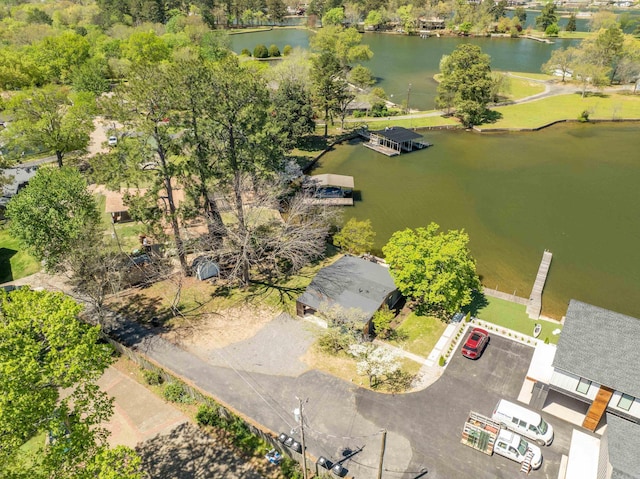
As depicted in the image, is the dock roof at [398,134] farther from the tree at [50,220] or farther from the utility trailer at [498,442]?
the utility trailer at [498,442]

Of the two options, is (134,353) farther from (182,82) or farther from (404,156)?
(404,156)

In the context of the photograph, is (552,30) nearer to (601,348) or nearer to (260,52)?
(260,52)

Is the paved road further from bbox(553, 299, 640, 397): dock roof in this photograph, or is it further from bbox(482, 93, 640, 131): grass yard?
bbox(482, 93, 640, 131): grass yard

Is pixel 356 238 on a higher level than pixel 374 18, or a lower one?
lower

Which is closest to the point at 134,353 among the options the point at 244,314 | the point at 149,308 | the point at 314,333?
the point at 149,308

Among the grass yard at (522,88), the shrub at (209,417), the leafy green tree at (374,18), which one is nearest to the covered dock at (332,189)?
the shrub at (209,417)

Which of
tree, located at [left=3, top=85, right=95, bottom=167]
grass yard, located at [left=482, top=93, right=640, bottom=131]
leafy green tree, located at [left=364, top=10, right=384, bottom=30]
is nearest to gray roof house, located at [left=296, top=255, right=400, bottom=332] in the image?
tree, located at [left=3, top=85, right=95, bottom=167]

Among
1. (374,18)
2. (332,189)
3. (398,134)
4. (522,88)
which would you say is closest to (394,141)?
(398,134)
